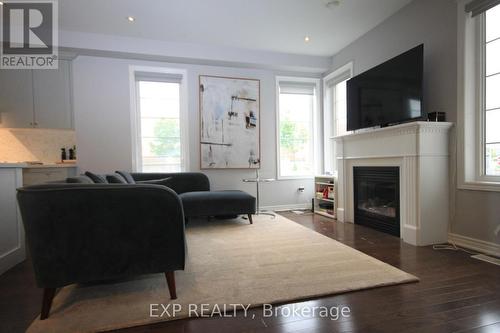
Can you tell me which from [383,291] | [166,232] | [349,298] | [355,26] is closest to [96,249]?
[166,232]

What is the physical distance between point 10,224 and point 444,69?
4.41m

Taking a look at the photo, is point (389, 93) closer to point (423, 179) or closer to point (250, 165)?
point (423, 179)

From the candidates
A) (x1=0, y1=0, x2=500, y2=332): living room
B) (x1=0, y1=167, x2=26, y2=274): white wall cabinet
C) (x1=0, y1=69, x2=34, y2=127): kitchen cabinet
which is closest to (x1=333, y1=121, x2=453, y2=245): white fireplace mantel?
(x1=0, y1=0, x2=500, y2=332): living room

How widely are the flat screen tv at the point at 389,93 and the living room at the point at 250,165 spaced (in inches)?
0.9

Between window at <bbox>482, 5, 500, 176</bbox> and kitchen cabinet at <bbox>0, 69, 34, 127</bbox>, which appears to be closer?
window at <bbox>482, 5, 500, 176</bbox>

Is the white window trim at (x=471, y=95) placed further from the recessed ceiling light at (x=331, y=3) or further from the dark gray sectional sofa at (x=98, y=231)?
the dark gray sectional sofa at (x=98, y=231)

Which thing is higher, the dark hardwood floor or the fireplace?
the fireplace

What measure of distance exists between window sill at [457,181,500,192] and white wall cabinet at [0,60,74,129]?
5.05 metres

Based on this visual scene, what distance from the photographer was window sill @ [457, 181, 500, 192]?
236cm

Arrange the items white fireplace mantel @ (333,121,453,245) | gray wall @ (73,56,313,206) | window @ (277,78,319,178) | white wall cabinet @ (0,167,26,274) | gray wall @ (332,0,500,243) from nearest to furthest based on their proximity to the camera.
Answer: white wall cabinet @ (0,167,26,274) < gray wall @ (332,0,500,243) < white fireplace mantel @ (333,121,453,245) < gray wall @ (73,56,313,206) < window @ (277,78,319,178)

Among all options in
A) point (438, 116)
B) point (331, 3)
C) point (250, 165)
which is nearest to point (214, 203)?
point (250, 165)

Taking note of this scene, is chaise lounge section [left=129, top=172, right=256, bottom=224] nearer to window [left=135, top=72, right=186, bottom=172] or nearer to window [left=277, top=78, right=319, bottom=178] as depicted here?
window [left=135, top=72, right=186, bottom=172]

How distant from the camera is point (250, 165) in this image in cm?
466

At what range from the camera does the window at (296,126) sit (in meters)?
4.90
